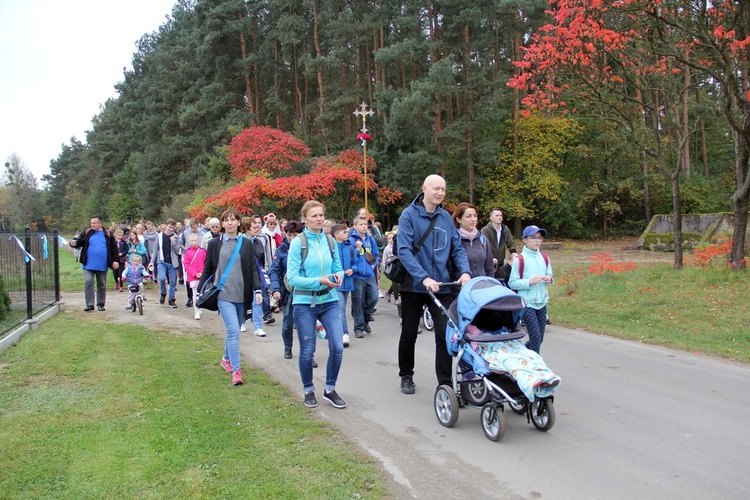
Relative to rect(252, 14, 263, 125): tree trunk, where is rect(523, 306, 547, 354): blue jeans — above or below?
below

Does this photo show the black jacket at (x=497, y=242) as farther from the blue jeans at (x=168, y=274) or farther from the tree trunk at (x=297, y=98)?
the tree trunk at (x=297, y=98)

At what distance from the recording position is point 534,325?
254 inches

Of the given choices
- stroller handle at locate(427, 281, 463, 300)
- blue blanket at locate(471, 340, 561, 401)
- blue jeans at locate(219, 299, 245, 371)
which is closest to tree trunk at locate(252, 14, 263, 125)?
blue jeans at locate(219, 299, 245, 371)

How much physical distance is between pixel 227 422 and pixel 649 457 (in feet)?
11.7

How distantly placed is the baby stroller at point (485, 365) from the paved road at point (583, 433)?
169 mm

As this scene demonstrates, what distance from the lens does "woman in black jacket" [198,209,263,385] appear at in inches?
264

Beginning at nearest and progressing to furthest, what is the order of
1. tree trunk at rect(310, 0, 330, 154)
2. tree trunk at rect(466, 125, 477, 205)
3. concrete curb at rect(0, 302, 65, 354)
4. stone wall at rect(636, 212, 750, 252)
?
concrete curb at rect(0, 302, 65, 354) < stone wall at rect(636, 212, 750, 252) < tree trunk at rect(466, 125, 477, 205) < tree trunk at rect(310, 0, 330, 154)

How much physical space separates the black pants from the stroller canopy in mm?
507

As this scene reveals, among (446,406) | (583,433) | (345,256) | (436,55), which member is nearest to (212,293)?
(345,256)

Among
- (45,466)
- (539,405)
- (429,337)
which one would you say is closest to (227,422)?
(45,466)

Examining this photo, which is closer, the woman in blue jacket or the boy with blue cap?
the woman in blue jacket

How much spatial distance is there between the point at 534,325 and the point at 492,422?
188 centimetres

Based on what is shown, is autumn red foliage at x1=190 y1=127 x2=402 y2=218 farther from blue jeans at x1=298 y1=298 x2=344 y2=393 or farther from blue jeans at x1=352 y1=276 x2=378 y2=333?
blue jeans at x1=298 y1=298 x2=344 y2=393

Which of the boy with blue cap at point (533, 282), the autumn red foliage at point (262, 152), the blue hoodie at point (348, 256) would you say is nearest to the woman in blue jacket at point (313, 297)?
the boy with blue cap at point (533, 282)
